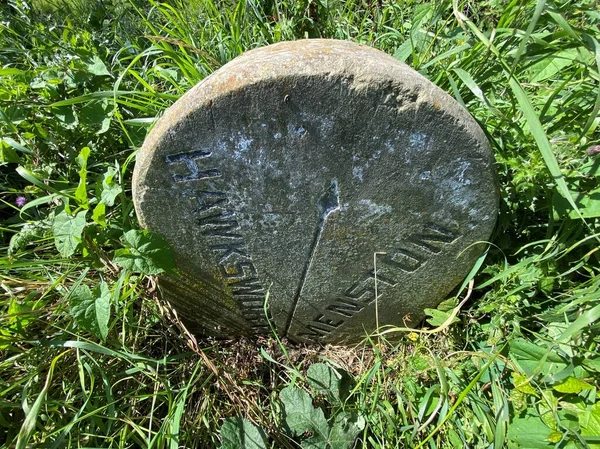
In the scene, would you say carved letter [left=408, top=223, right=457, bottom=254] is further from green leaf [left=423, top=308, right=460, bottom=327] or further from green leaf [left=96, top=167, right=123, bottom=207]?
green leaf [left=96, top=167, right=123, bottom=207]

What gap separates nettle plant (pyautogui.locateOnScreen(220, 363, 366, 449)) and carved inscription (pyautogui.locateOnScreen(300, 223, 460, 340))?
0.19m

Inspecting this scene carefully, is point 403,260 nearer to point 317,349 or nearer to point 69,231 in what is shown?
point 317,349

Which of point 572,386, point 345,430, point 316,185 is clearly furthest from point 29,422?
point 572,386

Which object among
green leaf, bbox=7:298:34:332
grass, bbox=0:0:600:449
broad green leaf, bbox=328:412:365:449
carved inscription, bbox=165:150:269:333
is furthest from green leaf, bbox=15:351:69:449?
broad green leaf, bbox=328:412:365:449

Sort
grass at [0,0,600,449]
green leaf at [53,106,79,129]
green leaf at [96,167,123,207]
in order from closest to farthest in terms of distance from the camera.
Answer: grass at [0,0,600,449]
green leaf at [96,167,123,207]
green leaf at [53,106,79,129]

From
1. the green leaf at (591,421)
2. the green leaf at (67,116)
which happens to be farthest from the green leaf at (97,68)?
the green leaf at (591,421)

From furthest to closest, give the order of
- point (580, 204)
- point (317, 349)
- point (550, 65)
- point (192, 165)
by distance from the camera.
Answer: point (317, 349) → point (550, 65) → point (580, 204) → point (192, 165)

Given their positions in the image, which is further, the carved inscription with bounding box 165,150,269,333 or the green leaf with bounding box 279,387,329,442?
the green leaf with bounding box 279,387,329,442

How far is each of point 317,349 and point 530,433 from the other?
2.70 ft

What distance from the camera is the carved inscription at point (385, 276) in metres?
1.41

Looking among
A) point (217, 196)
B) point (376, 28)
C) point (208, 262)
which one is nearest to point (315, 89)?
point (217, 196)

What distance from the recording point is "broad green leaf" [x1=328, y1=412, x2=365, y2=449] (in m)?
1.52

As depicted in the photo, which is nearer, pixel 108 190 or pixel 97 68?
pixel 108 190

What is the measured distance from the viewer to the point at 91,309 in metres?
1.41
